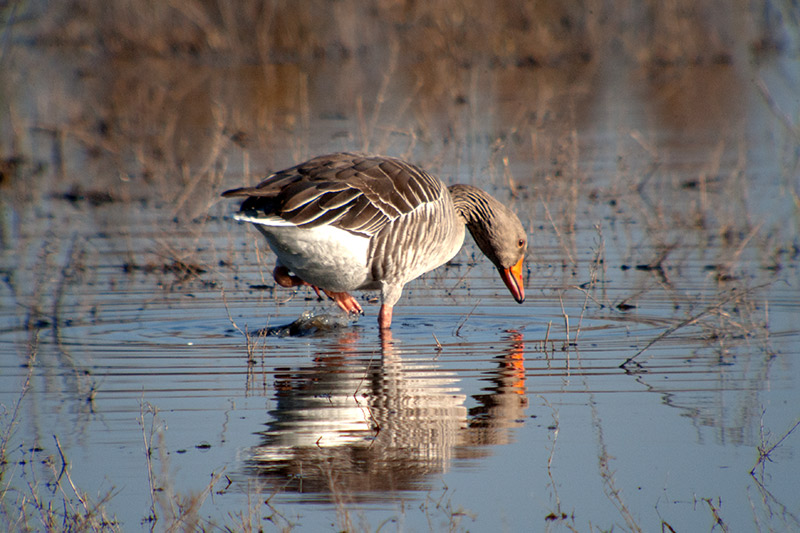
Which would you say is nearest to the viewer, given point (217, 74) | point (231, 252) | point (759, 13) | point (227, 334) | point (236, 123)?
point (227, 334)

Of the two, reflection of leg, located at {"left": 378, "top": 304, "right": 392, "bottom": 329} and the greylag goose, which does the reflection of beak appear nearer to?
the greylag goose

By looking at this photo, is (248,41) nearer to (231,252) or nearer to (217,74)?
(217,74)

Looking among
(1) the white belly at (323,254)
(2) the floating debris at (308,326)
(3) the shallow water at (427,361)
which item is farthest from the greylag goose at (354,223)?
(3) the shallow water at (427,361)

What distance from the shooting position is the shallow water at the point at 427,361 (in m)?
4.48

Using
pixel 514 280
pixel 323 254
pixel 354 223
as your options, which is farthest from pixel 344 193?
pixel 514 280

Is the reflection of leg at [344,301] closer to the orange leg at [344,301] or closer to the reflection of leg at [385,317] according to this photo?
the orange leg at [344,301]

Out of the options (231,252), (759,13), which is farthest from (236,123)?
(759,13)

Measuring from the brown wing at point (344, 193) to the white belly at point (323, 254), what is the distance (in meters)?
0.09

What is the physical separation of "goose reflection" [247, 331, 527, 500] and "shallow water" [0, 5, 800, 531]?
0.06 feet

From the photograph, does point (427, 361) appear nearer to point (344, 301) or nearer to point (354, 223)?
point (354, 223)

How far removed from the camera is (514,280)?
27.7 ft

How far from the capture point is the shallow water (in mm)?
4484

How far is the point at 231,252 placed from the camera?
10.2 m

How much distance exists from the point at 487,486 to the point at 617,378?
183 centimetres
